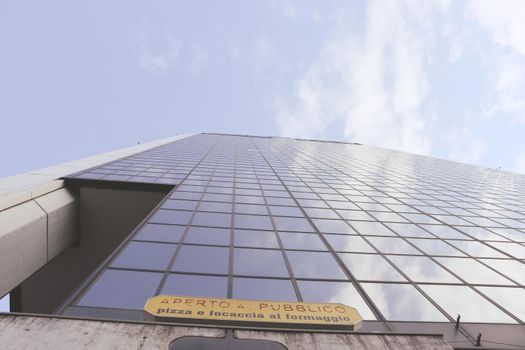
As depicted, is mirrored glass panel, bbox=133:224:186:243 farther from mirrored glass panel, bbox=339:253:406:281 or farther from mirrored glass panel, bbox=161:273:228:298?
mirrored glass panel, bbox=339:253:406:281

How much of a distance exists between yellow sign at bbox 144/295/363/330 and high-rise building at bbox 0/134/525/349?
1.55 feet

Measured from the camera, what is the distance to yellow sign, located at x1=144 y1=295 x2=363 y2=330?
24.3 ft

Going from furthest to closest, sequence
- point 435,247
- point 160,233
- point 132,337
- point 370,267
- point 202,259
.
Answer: point 435,247 → point 160,233 → point 370,267 → point 202,259 → point 132,337

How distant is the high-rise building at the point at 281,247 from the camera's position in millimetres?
8750

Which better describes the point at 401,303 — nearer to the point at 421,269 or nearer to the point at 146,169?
the point at 421,269

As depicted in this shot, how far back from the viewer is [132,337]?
5.96 meters

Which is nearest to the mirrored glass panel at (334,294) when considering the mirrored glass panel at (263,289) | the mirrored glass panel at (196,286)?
the mirrored glass panel at (263,289)

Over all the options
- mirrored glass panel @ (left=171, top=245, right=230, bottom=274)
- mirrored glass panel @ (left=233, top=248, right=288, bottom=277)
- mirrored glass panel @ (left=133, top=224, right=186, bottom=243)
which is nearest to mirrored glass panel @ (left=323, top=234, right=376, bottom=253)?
mirrored glass panel @ (left=233, top=248, right=288, bottom=277)

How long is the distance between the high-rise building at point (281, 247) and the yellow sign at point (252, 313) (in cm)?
47

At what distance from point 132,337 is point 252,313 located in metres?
2.43

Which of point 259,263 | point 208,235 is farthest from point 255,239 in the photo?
point 259,263

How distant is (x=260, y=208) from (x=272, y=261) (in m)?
5.78

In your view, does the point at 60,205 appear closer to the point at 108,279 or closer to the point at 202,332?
the point at 108,279

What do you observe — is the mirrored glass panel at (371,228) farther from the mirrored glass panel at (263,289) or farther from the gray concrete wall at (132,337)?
the gray concrete wall at (132,337)
